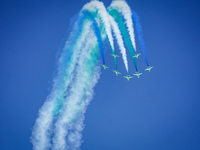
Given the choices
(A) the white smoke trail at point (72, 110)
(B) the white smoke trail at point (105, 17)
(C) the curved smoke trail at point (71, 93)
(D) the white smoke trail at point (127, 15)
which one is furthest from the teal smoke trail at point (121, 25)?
(A) the white smoke trail at point (72, 110)

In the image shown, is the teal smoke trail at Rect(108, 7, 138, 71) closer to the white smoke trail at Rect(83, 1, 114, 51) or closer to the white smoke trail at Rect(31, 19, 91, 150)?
the white smoke trail at Rect(83, 1, 114, 51)

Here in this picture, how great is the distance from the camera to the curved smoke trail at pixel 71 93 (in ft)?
33.3

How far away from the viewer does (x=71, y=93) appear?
10.6 meters

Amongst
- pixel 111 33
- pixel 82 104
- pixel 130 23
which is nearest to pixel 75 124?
pixel 82 104

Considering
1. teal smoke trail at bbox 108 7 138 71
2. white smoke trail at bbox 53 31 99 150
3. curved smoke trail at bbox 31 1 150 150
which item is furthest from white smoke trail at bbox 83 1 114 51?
white smoke trail at bbox 53 31 99 150

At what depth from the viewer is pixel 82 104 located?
10.8m

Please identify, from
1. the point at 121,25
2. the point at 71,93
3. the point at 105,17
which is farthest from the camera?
the point at 71,93

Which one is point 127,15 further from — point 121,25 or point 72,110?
point 72,110

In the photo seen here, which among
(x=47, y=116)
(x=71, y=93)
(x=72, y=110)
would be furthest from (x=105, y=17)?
(x=47, y=116)

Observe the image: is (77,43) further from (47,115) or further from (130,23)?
(47,115)

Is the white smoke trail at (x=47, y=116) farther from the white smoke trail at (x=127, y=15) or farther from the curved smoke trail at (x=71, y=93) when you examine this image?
the white smoke trail at (x=127, y=15)

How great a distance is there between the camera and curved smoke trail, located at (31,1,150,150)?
10164mm

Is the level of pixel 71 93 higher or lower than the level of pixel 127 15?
lower

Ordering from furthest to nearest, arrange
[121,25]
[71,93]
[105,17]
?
[71,93] < [121,25] < [105,17]
